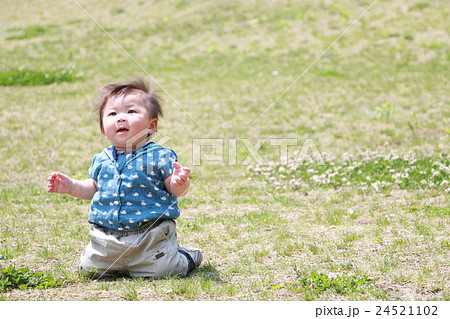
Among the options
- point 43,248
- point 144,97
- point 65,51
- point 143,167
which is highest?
point 144,97

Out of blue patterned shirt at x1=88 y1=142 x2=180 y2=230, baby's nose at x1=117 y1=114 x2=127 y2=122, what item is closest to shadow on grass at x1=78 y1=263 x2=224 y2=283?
blue patterned shirt at x1=88 y1=142 x2=180 y2=230

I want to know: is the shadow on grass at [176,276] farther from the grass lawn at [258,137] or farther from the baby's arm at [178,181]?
the baby's arm at [178,181]

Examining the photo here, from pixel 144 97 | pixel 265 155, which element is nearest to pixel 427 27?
pixel 265 155

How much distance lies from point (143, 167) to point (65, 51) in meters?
14.8

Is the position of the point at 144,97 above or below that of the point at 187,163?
above

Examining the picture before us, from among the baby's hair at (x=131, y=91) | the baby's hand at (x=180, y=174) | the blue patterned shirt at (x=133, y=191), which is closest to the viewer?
the baby's hand at (x=180, y=174)

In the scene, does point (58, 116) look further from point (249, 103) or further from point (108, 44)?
point (108, 44)

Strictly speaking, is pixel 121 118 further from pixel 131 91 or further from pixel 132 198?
pixel 132 198

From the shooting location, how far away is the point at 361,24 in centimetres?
1784

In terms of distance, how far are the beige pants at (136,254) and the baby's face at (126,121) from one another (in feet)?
2.41

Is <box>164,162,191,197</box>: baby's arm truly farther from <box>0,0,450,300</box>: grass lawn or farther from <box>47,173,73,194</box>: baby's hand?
<box>47,173,73,194</box>: baby's hand

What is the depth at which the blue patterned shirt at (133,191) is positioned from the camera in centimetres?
454

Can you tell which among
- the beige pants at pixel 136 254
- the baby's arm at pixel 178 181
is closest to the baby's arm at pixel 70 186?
the beige pants at pixel 136 254

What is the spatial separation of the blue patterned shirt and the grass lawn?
53 centimetres
